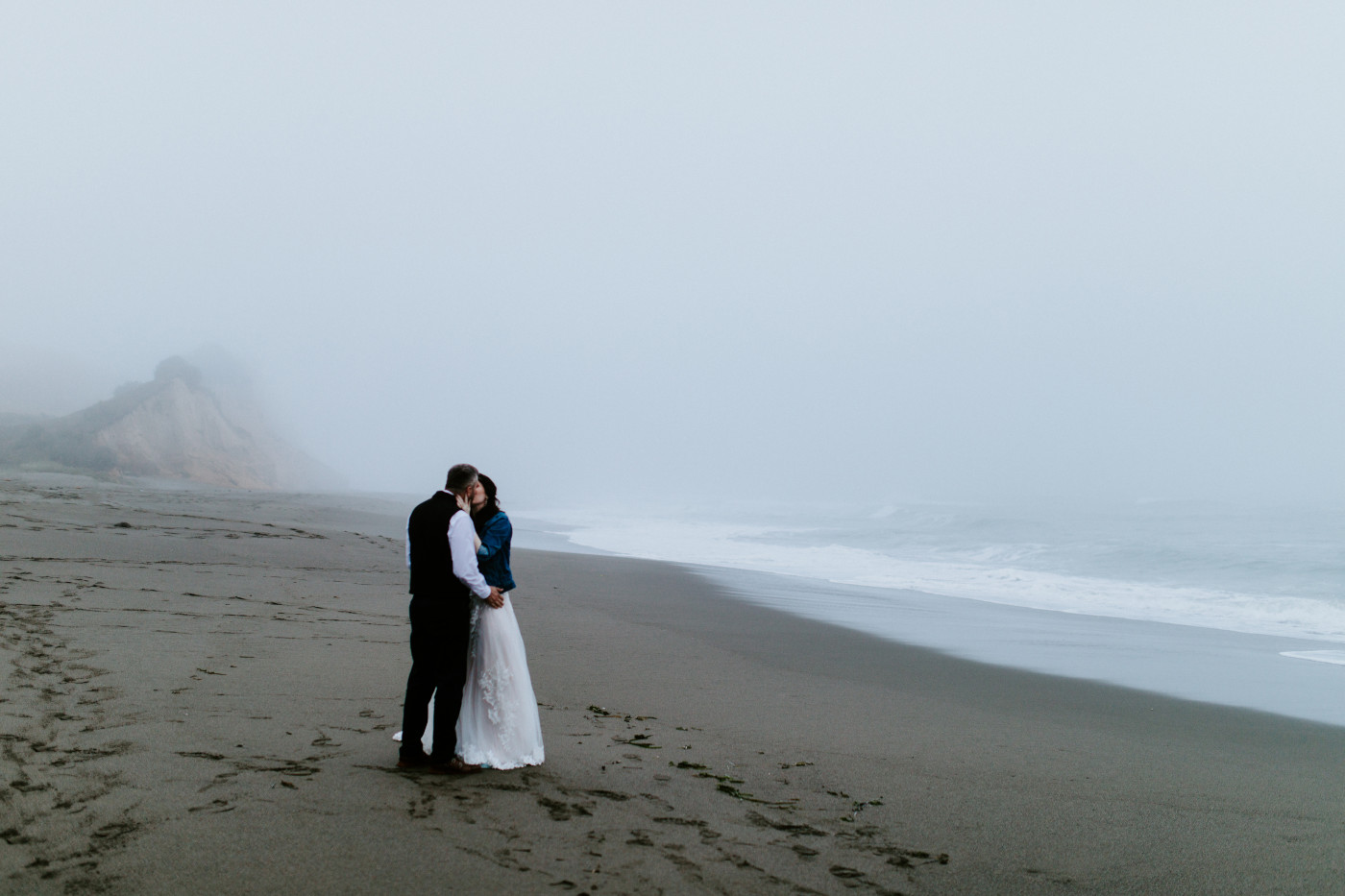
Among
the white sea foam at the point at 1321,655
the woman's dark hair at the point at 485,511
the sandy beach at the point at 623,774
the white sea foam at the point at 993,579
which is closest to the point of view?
the sandy beach at the point at 623,774

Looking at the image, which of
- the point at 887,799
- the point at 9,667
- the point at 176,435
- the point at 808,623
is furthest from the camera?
the point at 176,435

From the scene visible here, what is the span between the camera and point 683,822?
3.85m

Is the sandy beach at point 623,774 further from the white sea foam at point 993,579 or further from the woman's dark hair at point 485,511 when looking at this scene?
the white sea foam at point 993,579

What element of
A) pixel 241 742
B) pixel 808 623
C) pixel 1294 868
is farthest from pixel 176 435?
pixel 1294 868

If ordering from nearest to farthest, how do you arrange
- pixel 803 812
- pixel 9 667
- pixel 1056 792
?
pixel 803 812, pixel 1056 792, pixel 9 667

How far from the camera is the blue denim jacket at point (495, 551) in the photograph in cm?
445

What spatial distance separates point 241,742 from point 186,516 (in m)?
15.6

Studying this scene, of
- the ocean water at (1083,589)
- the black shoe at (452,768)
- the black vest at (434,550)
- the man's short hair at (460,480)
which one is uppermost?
the man's short hair at (460,480)

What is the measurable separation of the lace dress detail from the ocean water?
6.53 m

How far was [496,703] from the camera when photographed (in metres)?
4.42

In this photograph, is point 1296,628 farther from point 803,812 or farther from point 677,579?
point 803,812

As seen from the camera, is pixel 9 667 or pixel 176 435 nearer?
pixel 9 667

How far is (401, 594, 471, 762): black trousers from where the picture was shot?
4316 millimetres

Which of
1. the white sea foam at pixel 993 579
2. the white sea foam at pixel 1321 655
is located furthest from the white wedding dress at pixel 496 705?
the white sea foam at pixel 993 579
